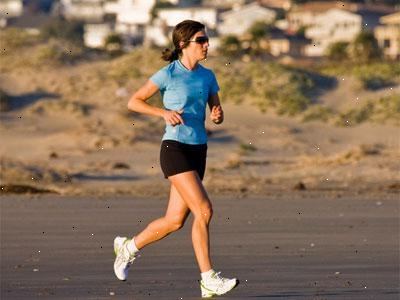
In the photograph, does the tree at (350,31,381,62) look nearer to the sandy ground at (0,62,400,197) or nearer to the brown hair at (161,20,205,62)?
the sandy ground at (0,62,400,197)

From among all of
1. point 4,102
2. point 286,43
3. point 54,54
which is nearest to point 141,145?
point 4,102

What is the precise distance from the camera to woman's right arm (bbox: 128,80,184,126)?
947 cm

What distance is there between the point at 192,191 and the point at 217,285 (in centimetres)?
59

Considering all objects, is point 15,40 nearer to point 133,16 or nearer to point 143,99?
point 143,99

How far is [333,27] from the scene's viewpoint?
108m

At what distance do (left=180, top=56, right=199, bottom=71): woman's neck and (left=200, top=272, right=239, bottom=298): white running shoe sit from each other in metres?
1.26

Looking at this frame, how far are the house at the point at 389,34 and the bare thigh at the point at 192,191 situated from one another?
277 ft

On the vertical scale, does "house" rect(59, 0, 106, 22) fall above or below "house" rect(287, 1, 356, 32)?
below

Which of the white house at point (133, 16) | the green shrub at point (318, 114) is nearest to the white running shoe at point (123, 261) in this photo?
the green shrub at point (318, 114)

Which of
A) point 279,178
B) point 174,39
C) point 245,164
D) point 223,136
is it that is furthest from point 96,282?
point 223,136

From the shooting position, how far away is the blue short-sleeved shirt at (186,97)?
9.65 metres

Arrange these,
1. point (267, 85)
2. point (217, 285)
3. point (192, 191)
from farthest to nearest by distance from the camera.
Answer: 1. point (267, 85)
2. point (192, 191)
3. point (217, 285)

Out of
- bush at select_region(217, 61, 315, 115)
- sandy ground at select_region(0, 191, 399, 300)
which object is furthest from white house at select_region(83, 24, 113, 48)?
sandy ground at select_region(0, 191, 399, 300)

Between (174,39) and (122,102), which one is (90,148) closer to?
(122,102)
